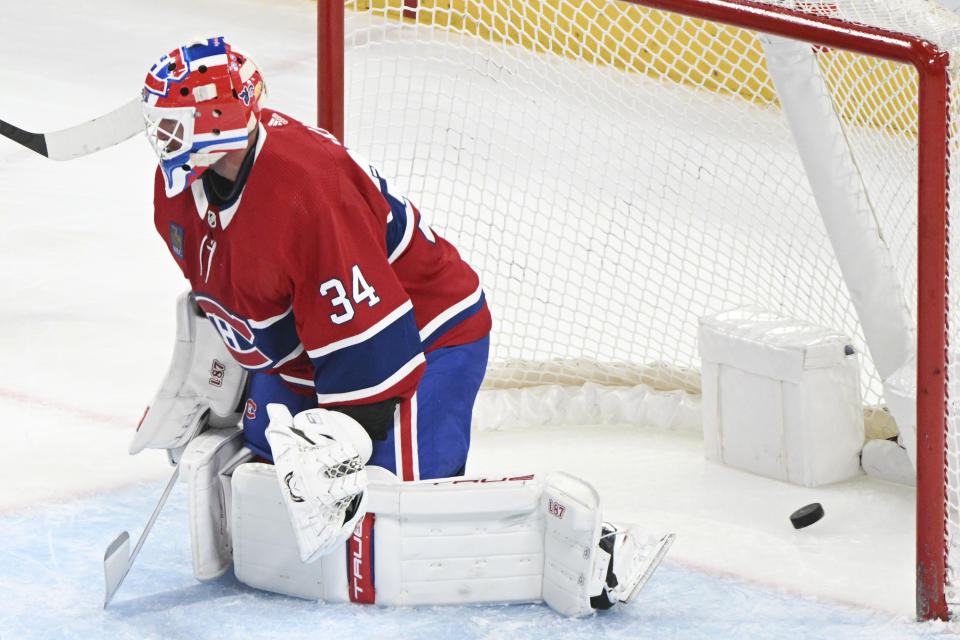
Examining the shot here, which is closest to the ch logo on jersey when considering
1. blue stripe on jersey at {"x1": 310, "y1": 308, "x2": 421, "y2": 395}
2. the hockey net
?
blue stripe on jersey at {"x1": 310, "y1": 308, "x2": 421, "y2": 395}

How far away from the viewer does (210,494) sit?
7.77 ft

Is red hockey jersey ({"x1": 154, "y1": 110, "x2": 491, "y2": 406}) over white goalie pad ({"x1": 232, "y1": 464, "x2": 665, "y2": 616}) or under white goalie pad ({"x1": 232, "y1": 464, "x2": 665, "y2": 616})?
over

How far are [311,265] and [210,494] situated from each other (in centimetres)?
52

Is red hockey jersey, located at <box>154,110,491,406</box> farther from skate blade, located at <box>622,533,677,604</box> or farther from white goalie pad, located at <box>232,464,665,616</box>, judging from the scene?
skate blade, located at <box>622,533,677,604</box>

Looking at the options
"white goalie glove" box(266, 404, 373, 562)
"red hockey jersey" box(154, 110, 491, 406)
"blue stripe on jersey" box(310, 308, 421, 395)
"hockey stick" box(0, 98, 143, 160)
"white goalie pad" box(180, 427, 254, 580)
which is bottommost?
"white goalie pad" box(180, 427, 254, 580)

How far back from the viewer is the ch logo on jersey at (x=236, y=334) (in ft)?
7.29

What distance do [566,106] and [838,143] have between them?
1.24 meters

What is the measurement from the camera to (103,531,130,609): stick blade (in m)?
2.28

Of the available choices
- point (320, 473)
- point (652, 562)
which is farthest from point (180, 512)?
point (652, 562)

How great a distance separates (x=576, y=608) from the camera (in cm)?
225

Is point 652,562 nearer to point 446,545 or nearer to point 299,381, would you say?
point 446,545

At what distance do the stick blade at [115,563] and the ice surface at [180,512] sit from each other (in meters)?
0.03

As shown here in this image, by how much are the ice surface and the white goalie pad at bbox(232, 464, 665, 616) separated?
0.12 feet

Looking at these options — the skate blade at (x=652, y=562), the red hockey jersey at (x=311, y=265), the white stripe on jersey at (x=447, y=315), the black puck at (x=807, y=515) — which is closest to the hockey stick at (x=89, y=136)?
the red hockey jersey at (x=311, y=265)
